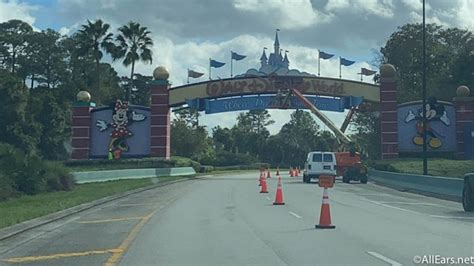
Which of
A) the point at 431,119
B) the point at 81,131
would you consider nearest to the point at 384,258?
the point at 431,119

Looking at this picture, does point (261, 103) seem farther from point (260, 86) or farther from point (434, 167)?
point (434, 167)

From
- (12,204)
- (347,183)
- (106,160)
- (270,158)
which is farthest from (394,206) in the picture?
(270,158)

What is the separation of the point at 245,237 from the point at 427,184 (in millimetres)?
22922

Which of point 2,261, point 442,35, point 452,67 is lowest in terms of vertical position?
point 2,261

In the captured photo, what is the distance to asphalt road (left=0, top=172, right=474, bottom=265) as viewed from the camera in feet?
42.3

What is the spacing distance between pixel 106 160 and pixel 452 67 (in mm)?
37575

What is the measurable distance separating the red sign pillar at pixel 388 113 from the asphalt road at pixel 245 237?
39234 millimetres

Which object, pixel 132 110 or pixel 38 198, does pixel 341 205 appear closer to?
pixel 38 198

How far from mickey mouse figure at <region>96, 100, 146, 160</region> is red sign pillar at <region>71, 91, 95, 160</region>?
6.57 ft

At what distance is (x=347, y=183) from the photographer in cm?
5019

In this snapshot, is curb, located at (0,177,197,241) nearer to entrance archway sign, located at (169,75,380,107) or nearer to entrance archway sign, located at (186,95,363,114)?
entrance archway sign, located at (169,75,380,107)

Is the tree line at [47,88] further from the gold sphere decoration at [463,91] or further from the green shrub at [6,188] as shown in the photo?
the gold sphere decoration at [463,91]

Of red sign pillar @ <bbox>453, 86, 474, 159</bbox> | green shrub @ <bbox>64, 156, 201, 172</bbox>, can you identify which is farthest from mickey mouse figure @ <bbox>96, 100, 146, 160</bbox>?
red sign pillar @ <bbox>453, 86, 474, 159</bbox>

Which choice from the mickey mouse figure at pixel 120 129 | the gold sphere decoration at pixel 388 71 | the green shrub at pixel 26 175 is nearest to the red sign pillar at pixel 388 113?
the gold sphere decoration at pixel 388 71
